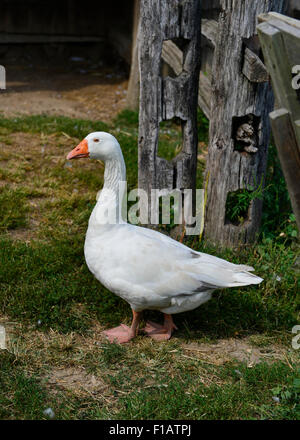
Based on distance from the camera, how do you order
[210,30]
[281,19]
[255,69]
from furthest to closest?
[210,30], [255,69], [281,19]

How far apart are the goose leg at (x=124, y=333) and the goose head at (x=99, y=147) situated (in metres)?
1.14

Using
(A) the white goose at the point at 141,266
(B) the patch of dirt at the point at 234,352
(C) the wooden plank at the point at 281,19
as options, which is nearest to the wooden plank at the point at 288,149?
(C) the wooden plank at the point at 281,19

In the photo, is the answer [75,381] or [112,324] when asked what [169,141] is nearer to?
[112,324]

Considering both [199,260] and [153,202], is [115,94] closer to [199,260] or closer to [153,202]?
[153,202]

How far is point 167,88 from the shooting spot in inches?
161

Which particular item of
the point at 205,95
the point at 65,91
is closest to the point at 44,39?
the point at 65,91

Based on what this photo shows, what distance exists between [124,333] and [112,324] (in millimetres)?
190

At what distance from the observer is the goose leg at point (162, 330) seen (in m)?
3.76

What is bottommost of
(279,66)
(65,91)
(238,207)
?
(238,207)

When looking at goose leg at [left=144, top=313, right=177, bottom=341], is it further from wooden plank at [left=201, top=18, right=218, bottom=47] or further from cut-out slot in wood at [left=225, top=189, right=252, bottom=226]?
wooden plank at [left=201, top=18, right=218, bottom=47]

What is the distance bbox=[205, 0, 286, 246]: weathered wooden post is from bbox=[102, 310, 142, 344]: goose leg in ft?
3.75

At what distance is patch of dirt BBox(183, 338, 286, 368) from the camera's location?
360 cm

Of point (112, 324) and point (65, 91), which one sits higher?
point (65, 91)

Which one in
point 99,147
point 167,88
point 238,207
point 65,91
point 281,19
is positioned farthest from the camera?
point 65,91
